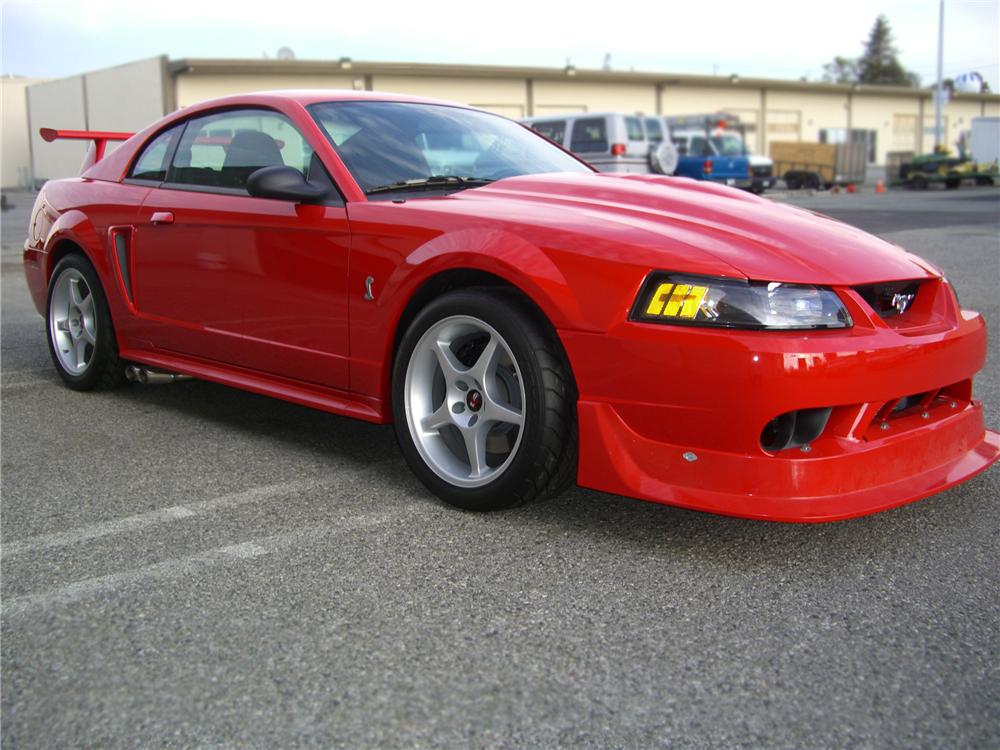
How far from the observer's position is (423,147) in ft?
13.0

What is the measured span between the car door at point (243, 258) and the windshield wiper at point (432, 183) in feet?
0.57

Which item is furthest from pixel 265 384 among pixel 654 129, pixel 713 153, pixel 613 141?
pixel 713 153

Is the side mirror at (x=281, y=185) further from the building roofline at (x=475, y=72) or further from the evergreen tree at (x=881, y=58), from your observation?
the evergreen tree at (x=881, y=58)

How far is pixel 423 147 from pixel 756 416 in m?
1.84

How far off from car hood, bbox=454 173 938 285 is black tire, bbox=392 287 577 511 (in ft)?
1.01

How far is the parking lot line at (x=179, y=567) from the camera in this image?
8.57 feet

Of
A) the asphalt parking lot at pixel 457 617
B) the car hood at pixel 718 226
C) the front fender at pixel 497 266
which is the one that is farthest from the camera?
the front fender at pixel 497 266

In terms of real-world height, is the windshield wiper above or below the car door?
above

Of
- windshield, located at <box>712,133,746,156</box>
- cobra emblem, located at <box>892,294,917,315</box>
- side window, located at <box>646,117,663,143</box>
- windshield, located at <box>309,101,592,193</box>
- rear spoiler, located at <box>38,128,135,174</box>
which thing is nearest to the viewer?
cobra emblem, located at <box>892,294,917,315</box>

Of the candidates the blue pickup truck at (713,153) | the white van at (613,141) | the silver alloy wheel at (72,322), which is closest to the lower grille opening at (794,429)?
the silver alloy wheel at (72,322)

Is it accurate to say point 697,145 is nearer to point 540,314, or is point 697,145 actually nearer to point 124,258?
point 124,258

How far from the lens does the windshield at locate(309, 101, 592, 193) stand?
379 cm

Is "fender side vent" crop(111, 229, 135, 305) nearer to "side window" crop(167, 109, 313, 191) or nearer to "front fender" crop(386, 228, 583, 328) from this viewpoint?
"side window" crop(167, 109, 313, 191)

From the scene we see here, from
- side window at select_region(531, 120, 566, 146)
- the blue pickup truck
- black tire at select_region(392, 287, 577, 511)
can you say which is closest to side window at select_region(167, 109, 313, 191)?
black tire at select_region(392, 287, 577, 511)
